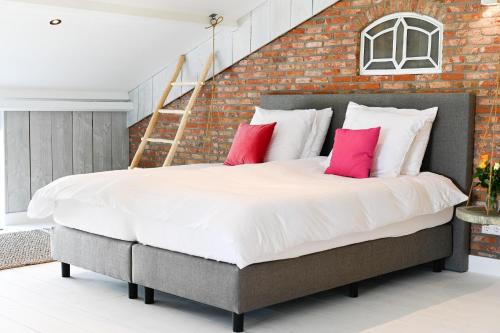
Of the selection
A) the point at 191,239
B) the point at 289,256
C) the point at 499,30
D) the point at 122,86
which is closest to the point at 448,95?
the point at 499,30

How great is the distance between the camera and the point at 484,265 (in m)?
4.82

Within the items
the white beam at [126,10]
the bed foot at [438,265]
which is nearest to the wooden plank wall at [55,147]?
the white beam at [126,10]

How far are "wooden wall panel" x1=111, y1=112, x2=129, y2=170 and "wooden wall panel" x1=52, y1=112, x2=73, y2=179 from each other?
1.70 ft

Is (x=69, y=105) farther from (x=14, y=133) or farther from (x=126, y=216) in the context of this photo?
(x=126, y=216)

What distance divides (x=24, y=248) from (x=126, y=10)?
6.47ft

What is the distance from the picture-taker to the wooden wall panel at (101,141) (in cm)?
716

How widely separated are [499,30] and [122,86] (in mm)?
3830

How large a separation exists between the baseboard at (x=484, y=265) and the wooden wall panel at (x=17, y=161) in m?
4.01

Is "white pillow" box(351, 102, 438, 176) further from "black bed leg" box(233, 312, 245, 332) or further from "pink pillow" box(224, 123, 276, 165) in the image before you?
"black bed leg" box(233, 312, 245, 332)

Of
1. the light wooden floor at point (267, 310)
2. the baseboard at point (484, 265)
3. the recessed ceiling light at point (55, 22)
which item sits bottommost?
the light wooden floor at point (267, 310)

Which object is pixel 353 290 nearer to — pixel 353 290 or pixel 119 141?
pixel 353 290

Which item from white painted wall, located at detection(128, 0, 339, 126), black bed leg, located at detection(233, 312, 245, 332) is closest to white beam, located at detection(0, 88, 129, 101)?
white painted wall, located at detection(128, 0, 339, 126)

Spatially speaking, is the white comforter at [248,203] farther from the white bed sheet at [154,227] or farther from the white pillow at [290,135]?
the white pillow at [290,135]

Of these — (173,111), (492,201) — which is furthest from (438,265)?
(173,111)
